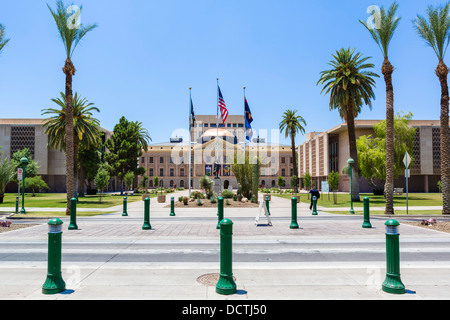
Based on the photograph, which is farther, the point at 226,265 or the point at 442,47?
the point at 442,47

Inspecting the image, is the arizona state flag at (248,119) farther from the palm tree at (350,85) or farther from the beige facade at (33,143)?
the beige facade at (33,143)

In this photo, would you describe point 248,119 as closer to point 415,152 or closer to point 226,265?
point 226,265

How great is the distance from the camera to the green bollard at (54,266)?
4.87 m

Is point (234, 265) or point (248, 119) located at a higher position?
point (248, 119)

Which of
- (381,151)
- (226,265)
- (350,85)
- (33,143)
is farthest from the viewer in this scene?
(33,143)

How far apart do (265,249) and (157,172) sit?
95.3 meters

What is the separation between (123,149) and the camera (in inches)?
2096

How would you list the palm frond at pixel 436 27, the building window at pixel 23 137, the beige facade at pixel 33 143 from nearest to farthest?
the palm frond at pixel 436 27 → the beige facade at pixel 33 143 → the building window at pixel 23 137

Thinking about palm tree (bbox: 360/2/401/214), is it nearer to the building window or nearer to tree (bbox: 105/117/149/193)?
tree (bbox: 105/117/149/193)

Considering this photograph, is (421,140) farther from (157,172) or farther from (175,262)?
(157,172)

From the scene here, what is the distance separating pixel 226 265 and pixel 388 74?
18.9 metres

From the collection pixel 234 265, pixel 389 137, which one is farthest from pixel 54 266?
pixel 389 137

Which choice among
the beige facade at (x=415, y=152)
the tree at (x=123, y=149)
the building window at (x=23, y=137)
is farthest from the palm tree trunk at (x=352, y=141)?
the building window at (x=23, y=137)

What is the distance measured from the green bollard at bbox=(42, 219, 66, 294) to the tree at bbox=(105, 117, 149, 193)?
49.6 m
